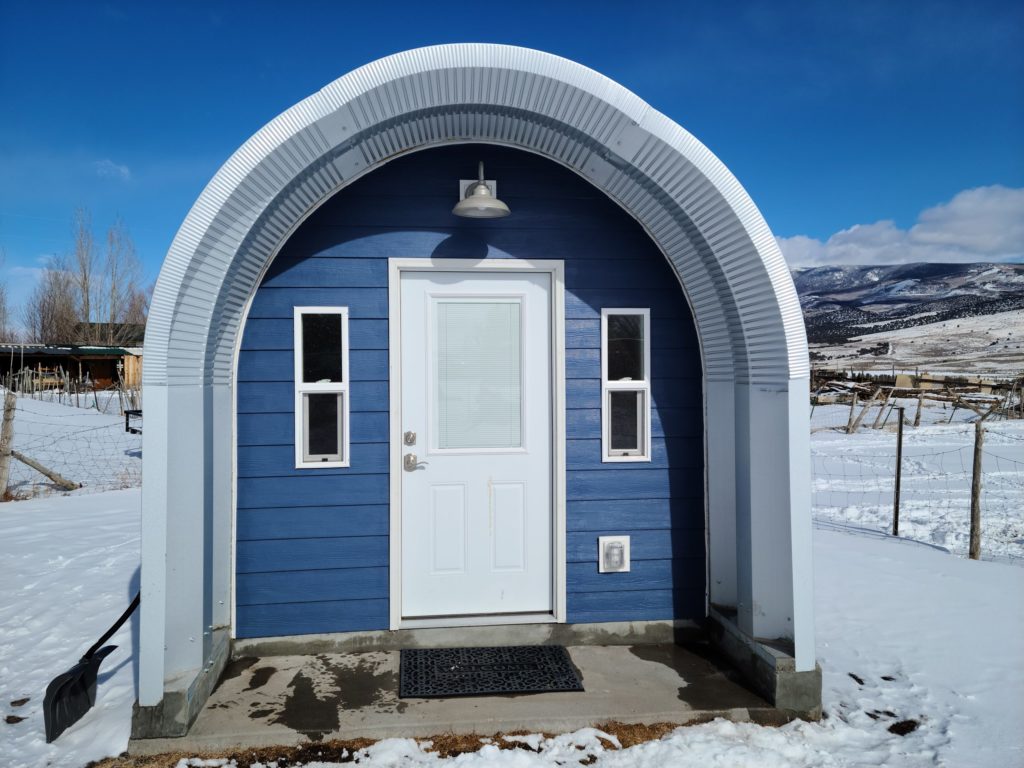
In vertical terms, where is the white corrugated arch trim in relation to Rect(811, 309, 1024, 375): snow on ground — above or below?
below

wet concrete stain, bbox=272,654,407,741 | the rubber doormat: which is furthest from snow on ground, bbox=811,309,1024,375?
wet concrete stain, bbox=272,654,407,741

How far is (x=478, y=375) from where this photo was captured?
3.73 m

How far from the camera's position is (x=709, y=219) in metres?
3.08

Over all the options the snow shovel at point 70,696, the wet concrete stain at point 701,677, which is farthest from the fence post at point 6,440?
the wet concrete stain at point 701,677

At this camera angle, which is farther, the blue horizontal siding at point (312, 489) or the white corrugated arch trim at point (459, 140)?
the blue horizontal siding at point (312, 489)

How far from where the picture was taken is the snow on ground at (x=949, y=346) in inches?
1114

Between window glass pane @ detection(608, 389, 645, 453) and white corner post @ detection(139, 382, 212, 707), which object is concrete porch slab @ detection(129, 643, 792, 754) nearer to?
white corner post @ detection(139, 382, 212, 707)

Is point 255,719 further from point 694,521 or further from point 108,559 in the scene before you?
point 108,559

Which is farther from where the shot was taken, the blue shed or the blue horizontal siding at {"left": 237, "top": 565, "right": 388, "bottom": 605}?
the blue horizontal siding at {"left": 237, "top": 565, "right": 388, "bottom": 605}

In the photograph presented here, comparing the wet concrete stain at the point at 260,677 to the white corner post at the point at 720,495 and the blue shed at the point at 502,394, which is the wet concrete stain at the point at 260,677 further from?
the white corner post at the point at 720,495

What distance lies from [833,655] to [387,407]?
9.60 ft

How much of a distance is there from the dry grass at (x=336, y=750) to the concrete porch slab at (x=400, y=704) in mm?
29

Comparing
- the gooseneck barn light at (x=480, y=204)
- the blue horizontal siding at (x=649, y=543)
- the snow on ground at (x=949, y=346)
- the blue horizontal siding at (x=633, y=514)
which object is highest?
the snow on ground at (x=949, y=346)

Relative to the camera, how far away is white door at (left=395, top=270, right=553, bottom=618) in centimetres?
364
